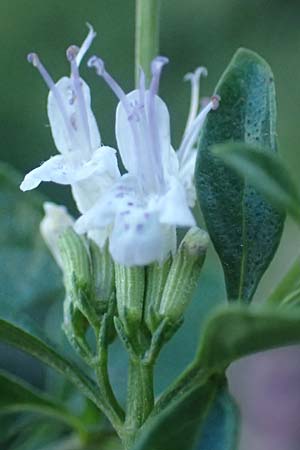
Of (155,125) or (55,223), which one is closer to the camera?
(155,125)

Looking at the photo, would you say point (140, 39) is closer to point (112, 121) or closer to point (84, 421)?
point (84, 421)

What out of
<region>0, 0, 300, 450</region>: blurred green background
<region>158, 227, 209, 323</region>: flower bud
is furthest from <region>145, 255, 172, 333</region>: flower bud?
<region>0, 0, 300, 450</region>: blurred green background

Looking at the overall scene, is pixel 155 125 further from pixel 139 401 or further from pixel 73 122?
pixel 139 401

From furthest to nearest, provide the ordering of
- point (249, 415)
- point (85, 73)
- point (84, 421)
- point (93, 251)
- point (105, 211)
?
point (85, 73) < point (249, 415) < point (84, 421) < point (93, 251) < point (105, 211)

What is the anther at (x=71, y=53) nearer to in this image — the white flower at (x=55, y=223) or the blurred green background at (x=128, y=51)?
the white flower at (x=55, y=223)

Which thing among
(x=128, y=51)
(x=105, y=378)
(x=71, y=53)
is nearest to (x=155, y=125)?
(x=71, y=53)

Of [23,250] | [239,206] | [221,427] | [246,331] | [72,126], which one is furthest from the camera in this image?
[23,250]

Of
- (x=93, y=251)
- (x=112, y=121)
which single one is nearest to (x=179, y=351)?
(x=93, y=251)
